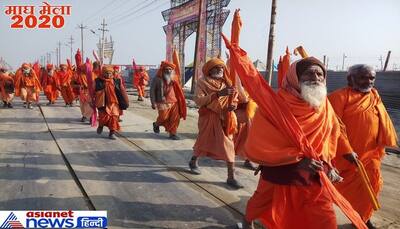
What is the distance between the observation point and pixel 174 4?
93.1 ft

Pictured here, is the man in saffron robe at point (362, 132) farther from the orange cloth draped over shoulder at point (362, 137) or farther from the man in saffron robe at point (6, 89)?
the man in saffron robe at point (6, 89)

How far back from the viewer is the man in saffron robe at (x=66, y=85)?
1611 centimetres

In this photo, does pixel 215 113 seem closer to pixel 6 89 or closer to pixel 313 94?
pixel 313 94

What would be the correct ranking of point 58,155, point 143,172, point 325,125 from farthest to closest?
point 58,155, point 143,172, point 325,125

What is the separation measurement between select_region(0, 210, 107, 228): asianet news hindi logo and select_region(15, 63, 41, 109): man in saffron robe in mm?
12347

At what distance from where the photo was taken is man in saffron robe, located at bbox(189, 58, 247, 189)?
563 centimetres

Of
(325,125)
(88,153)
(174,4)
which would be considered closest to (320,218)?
(325,125)

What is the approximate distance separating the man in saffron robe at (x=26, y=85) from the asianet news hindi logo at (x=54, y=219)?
1235 centimetres

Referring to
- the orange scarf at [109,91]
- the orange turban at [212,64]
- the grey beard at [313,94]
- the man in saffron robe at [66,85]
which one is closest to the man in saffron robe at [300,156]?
the grey beard at [313,94]

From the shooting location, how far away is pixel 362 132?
4.38 m

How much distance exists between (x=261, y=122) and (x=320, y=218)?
92cm

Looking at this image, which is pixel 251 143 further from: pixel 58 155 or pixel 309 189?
pixel 58 155

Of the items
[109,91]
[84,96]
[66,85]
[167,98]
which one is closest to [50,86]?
[66,85]

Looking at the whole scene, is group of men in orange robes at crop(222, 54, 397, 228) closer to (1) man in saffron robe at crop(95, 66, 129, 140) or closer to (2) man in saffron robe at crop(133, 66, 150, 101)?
(1) man in saffron robe at crop(95, 66, 129, 140)
